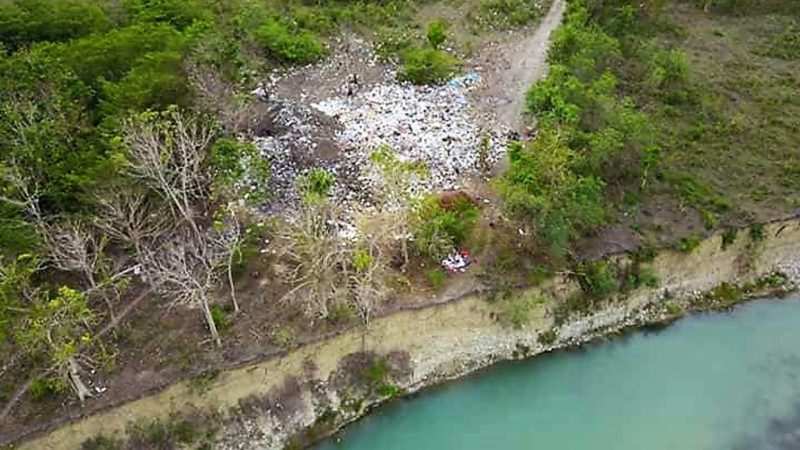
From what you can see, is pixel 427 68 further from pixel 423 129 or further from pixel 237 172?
pixel 237 172

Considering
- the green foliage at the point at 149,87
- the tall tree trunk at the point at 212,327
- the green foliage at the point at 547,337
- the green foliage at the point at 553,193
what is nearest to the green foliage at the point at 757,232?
the green foliage at the point at 553,193

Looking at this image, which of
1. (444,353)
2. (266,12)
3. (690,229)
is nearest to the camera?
(444,353)

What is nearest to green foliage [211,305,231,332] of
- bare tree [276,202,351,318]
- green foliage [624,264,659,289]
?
bare tree [276,202,351,318]

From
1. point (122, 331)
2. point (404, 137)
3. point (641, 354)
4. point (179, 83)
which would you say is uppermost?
point (179, 83)

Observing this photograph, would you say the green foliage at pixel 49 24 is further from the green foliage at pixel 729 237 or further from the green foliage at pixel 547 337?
the green foliage at pixel 729 237

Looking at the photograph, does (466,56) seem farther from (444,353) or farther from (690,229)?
(444,353)

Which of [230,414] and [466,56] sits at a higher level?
[466,56]

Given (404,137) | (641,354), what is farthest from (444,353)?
(404,137)
